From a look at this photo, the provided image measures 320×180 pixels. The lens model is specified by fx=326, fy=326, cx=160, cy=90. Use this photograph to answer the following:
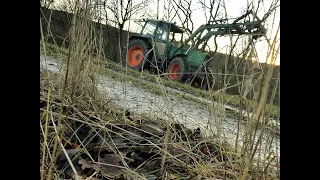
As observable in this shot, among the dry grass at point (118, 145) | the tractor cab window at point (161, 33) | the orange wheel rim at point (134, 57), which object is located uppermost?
the tractor cab window at point (161, 33)

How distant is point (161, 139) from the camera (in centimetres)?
91

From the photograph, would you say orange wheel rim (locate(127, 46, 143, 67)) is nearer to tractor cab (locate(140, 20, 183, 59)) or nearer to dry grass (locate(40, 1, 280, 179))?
tractor cab (locate(140, 20, 183, 59))

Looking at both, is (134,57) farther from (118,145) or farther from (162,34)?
(118,145)

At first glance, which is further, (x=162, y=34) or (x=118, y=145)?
(x=162, y=34)

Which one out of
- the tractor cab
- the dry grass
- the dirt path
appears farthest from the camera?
the tractor cab

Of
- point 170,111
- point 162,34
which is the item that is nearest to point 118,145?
point 170,111

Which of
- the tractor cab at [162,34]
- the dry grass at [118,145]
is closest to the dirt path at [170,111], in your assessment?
the dry grass at [118,145]

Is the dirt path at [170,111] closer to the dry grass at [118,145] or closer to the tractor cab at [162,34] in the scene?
the dry grass at [118,145]

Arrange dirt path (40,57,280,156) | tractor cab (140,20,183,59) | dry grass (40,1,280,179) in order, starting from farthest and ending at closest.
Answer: tractor cab (140,20,183,59) < dirt path (40,57,280,156) < dry grass (40,1,280,179)

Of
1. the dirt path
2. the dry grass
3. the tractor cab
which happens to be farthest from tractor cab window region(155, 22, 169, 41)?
the dry grass

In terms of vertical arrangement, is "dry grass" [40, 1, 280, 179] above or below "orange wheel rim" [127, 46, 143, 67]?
below

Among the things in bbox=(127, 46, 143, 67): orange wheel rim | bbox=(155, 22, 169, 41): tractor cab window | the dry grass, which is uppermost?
bbox=(155, 22, 169, 41): tractor cab window
